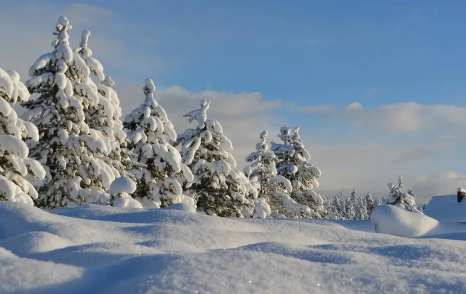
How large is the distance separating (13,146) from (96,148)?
4552mm

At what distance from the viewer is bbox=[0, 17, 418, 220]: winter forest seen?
14141 mm

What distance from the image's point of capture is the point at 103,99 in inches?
745

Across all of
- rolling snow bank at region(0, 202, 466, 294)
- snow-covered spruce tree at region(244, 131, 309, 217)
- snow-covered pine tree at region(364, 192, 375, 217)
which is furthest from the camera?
snow-covered pine tree at region(364, 192, 375, 217)

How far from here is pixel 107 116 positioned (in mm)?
19344

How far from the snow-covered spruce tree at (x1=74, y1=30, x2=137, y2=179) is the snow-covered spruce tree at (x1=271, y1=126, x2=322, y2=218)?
43.1 ft

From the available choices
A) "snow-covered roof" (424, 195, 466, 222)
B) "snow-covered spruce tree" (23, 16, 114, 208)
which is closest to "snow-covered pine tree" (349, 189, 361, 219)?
"snow-covered roof" (424, 195, 466, 222)

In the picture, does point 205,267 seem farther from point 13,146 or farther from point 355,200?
point 355,200

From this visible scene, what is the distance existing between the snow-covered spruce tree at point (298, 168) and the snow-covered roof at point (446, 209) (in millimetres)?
9581

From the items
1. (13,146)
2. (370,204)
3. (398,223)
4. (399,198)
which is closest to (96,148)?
(13,146)

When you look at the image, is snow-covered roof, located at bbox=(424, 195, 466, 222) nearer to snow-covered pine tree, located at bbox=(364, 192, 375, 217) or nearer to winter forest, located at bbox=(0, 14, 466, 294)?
winter forest, located at bbox=(0, 14, 466, 294)

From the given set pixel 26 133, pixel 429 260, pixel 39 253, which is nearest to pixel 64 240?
pixel 39 253

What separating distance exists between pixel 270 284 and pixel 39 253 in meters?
1.76

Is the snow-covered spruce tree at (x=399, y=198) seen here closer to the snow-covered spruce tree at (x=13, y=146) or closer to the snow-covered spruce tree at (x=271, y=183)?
the snow-covered spruce tree at (x=271, y=183)

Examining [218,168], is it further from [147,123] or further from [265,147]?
[265,147]
